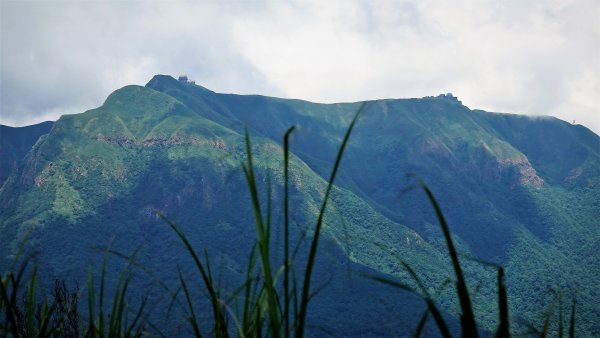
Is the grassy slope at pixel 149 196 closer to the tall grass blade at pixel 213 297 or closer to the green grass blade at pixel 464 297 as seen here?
the tall grass blade at pixel 213 297

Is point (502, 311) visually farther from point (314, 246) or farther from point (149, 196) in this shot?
point (149, 196)

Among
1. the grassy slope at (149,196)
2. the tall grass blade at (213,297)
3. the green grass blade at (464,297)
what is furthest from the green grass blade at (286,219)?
the grassy slope at (149,196)

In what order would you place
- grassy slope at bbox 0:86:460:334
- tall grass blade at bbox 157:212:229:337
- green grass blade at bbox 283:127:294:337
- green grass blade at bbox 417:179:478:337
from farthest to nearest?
grassy slope at bbox 0:86:460:334, tall grass blade at bbox 157:212:229:337, green grass blade at bbox 283:127:294:337, green grass blade at bbox 417:179:478:337

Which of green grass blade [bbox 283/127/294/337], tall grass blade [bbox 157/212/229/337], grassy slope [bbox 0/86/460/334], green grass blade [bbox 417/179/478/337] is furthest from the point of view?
grassy slope [bbox 0/86/460/334]

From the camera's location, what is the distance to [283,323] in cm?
256

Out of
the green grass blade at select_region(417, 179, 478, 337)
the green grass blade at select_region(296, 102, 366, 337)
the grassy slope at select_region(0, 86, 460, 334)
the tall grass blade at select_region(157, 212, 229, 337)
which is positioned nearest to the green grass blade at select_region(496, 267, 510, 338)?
the green grass blade at select_region(417, 179, 478, 337)

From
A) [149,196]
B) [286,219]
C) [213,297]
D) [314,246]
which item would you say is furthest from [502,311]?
[149,196]

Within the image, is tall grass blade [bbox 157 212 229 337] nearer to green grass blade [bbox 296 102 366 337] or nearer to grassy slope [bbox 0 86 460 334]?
green grass blade [bbox 296 102 366 337]

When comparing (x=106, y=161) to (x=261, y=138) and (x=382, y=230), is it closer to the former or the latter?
(x=261, y=138)

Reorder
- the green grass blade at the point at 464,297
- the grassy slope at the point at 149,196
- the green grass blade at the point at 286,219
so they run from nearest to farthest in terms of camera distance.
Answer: the green grass blade at the point at 464,297, the green grass blade at the point at 286,219, the grassy slope at the point at 149,196

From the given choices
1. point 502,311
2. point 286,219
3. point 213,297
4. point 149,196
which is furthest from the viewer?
point 149,196

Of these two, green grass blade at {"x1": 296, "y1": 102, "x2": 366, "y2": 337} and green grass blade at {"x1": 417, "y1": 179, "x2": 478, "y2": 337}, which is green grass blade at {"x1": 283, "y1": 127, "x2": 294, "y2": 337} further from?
green grass blade at {"x1": 417, "y1": 179, "x2": 478, "y2": 337}

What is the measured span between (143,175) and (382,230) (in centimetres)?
6924

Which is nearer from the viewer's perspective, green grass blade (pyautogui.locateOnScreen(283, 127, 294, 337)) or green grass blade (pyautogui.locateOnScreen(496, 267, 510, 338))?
green grass blade (pyautogui.locateOnScreen(496, 267, 510, 338))
